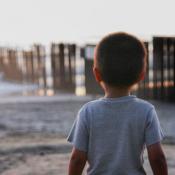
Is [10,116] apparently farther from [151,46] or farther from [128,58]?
[128,58]

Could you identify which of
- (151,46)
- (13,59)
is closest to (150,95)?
Result: (151,46)

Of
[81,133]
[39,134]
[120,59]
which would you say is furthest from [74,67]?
[120,59]

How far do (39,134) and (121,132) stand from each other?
238 inches

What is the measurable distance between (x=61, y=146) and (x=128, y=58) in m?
4.82

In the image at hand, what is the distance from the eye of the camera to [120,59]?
246 centimetres

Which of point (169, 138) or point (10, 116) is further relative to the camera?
point (10, 116)

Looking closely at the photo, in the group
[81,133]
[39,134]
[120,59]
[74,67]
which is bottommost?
[39,134]

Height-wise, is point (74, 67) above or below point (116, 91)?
below

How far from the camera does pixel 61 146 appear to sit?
23.5 feet

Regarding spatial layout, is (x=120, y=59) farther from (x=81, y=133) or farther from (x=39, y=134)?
(x=39, y=134)

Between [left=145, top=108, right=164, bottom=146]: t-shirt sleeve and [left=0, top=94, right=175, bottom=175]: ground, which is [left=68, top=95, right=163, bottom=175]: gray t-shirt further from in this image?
[left=0, top=94, right=175, bottom=175]: ground

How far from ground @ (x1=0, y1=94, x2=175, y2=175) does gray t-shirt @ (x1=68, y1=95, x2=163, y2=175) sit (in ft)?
10.4

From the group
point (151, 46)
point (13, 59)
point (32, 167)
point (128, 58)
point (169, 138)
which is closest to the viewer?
point (128, 58)

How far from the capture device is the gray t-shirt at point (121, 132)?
8.28 ft
